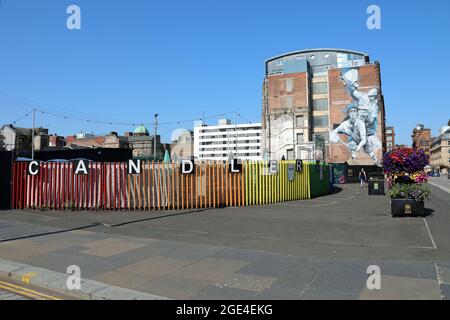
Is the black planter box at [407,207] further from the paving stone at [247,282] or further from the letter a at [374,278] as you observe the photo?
the paving stone at [247,282]

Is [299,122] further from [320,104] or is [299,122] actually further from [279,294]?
[279,294]

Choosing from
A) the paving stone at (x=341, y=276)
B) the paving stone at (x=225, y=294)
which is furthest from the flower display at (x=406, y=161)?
the paving stone at (x=225, y=294)

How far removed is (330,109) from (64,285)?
71.6m

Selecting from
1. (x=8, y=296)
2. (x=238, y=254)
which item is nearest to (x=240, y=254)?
(x=238, y=254)

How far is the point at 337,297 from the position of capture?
5.16 meters

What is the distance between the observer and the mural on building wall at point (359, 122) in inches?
2741

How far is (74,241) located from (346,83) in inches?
2764

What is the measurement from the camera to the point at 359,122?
230 ft

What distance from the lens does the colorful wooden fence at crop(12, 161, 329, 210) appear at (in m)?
16.0

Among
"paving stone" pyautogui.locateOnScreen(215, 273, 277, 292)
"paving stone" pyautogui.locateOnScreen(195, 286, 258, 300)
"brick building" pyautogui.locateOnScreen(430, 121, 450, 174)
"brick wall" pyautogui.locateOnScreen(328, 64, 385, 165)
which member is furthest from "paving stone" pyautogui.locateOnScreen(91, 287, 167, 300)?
"brick building" pyautogui.locateOnScreen(430, 121, 450, 174)
